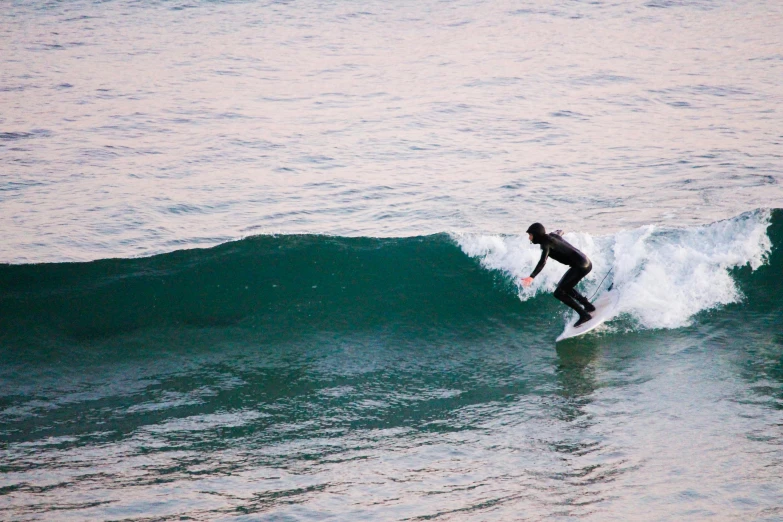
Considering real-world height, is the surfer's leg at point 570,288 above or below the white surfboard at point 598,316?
above

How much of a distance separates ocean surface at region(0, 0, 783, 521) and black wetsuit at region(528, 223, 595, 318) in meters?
0.52

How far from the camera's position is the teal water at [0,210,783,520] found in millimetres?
5957

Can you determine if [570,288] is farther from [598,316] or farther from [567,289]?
[598,316]

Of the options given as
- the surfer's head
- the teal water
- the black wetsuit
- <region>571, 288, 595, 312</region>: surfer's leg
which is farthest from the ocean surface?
the surfer's head

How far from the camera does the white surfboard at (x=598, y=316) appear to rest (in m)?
9.03

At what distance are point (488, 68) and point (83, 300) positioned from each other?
1478 centimetres

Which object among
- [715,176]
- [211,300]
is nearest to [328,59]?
[715,176]

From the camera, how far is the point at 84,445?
7023 millimetres

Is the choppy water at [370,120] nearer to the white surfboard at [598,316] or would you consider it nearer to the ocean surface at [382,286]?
the ocean surface at [382,286]

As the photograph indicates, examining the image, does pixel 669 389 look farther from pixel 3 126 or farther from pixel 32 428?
pixel 3 126

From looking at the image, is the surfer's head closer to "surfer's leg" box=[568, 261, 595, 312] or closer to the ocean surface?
"surfer's leg" box=[568, 261, 595, 312]

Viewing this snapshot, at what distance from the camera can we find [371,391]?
8203 mm

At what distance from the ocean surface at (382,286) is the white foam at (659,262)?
5 centimetres

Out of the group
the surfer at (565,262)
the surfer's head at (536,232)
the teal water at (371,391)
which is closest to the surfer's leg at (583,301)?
the surfer at (565,262)
